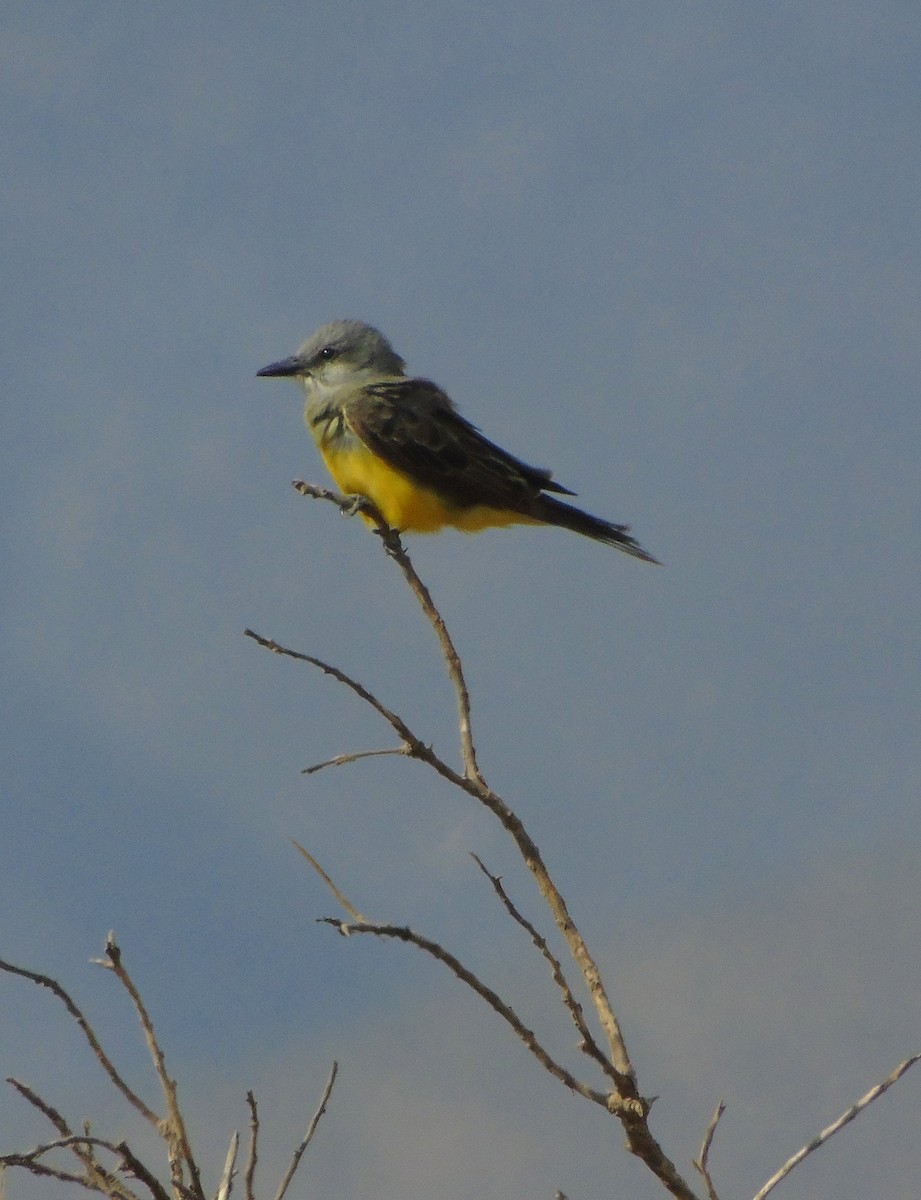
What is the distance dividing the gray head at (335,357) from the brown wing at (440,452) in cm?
61

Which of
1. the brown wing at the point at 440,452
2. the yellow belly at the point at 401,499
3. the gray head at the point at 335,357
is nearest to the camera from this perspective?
the yellow belly at the point at 401,499

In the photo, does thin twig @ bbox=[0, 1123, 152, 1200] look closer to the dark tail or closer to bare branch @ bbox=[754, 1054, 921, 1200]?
bare branch @ bbox=[754, 1054, 921, 1200]

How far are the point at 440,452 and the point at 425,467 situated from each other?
0.19 m

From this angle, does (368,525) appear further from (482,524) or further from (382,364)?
(382,364)

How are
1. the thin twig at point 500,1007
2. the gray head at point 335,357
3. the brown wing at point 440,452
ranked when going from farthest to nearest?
the gray head at point 335,357 → the brown wing at point 440,452 → the thin twig at point 500,1007

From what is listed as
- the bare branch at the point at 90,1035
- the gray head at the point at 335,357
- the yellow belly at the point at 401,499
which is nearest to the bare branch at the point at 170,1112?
the bare branch at the point at 90,1035

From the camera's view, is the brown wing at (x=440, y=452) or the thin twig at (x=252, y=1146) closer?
the thin twig at (x=252, y=1146)

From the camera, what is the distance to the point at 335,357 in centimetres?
845

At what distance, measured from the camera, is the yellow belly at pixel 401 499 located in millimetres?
7098

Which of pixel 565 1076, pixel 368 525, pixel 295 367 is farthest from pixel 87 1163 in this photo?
pixel 295 367

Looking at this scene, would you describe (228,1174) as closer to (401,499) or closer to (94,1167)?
(94,1167)

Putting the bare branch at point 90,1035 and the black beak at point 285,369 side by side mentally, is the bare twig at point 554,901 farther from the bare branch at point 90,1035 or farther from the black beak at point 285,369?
the black beak at point 285,369

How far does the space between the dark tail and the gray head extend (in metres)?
1.63

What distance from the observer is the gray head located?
27.6 ft
